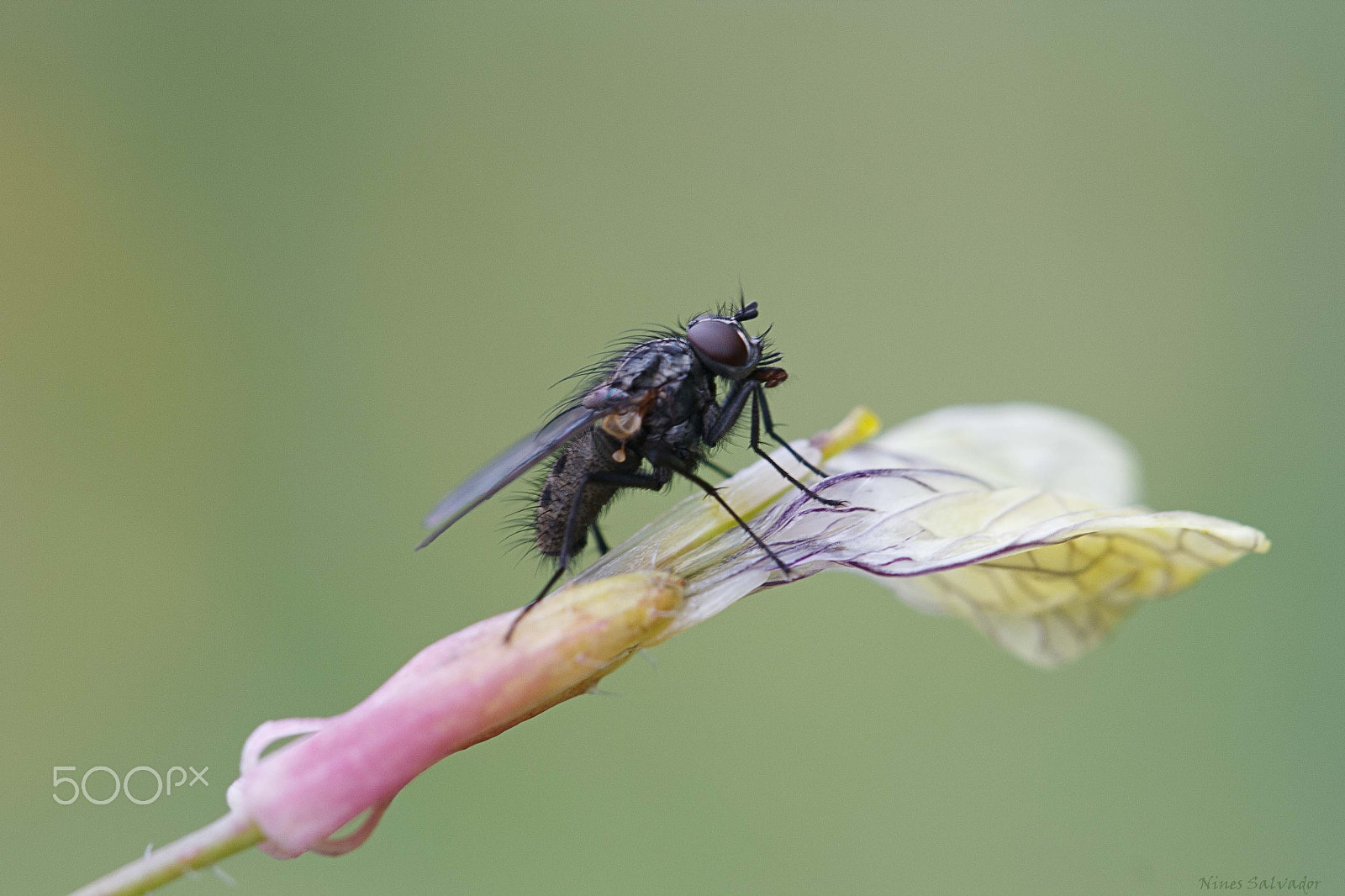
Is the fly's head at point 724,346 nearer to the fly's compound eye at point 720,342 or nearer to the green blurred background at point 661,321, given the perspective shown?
the fly's compound eye at point 720,342

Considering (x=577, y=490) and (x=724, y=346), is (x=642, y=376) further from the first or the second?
(x=577, y=490)

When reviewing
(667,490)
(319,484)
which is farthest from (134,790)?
(667,490)

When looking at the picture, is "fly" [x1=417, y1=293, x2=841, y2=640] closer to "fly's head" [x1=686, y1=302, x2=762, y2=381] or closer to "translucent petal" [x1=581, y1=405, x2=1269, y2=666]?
"fly's head" [x1=686, y1=302, x2=762, y2=381]

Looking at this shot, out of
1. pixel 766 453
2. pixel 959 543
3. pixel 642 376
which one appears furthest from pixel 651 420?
pixel 959 543

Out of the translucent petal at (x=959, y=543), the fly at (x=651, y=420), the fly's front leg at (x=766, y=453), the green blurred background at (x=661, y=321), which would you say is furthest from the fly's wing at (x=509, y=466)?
the green blurred background at (x=661, y=321)

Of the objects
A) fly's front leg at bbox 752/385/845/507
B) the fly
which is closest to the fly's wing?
the fly

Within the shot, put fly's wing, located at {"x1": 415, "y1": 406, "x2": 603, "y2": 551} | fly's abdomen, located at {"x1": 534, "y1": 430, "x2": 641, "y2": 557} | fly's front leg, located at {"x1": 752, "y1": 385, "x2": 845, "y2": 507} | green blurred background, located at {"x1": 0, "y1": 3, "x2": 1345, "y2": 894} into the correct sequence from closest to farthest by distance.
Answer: fly's wing, located at {"x1": 415, "y1": 406, "x2": 603, "y2": 551} < fly's front leg, located at {"x1": 752, "y1": 385, "x2": 845, "y2": 507} < fly's abdomen, located at {"x1": 534, "y1": 430, "x2": 641, "y2": 557} < green blurred background, located at {"x1": 0, "y1": 3, "x2": 1345, "y2": 894}
